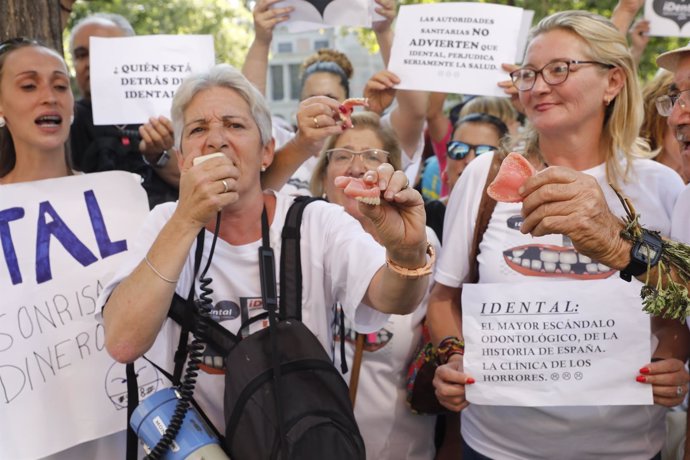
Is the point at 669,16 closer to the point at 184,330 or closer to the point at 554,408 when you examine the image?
the point at 554,408

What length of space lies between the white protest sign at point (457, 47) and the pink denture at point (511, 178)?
186 cm

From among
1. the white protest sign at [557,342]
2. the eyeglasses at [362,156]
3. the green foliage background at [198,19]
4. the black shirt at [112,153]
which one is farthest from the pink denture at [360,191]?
the green foliage background at [198,19]

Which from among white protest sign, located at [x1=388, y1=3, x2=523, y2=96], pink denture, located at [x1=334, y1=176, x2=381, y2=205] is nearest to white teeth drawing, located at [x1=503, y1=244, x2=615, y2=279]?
pink denture, located at [x1=334, y1=176, x2=381, y2=205]

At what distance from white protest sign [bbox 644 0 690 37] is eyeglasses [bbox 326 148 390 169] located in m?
A: 1.80

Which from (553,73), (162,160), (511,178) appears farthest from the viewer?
(162,160)

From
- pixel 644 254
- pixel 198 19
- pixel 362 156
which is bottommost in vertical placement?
pixel 198 19

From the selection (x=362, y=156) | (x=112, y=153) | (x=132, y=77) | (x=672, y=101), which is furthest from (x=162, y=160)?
(x=672, y=101)

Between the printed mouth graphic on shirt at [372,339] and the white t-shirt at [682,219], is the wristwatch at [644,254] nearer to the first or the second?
the white t-shirt at [682,219]

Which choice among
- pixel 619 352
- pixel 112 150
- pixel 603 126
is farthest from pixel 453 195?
pixel 112 150

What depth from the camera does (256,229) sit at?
2.38 metres

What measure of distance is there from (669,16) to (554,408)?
2.56m

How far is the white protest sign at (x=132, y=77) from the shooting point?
140 inches

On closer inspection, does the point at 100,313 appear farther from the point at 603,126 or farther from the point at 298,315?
the point at 603,126

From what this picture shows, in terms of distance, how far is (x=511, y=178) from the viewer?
1772 mm
